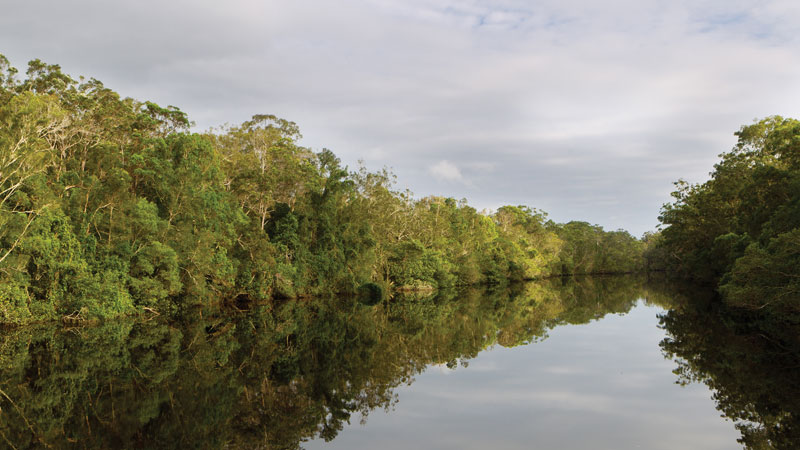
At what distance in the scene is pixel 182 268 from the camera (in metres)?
29.7

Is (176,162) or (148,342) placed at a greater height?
(176,162)

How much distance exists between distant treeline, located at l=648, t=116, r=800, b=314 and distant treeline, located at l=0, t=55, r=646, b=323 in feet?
85.9

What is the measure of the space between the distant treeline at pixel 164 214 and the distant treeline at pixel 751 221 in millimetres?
26177

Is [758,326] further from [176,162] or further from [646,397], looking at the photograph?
[176,162]

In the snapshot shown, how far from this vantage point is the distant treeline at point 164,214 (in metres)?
21.6

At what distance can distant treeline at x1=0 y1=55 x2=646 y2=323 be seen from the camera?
2164 centimetres

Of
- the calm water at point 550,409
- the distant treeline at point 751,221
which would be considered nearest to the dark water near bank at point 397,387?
the calm water at point 550,409

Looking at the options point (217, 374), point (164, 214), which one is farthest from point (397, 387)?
point (164, 214)

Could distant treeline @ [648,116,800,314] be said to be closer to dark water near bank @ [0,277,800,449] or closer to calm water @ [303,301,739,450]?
dark water near bank @ [0,277,800,449]

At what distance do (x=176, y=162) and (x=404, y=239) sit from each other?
2790 centimetres

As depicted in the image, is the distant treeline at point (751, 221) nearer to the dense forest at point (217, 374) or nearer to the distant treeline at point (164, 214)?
the dense forest at point (217, 374)

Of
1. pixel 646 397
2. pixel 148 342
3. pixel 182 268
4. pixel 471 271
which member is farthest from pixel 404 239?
pixel 646 397

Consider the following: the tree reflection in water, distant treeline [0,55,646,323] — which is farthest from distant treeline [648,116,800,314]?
distant treeline [0,55,646,323]

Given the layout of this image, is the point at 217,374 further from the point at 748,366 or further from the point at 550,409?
the point at 748,366
